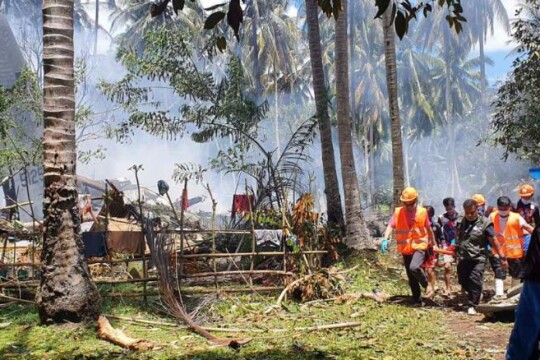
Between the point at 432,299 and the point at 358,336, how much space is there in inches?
96.3

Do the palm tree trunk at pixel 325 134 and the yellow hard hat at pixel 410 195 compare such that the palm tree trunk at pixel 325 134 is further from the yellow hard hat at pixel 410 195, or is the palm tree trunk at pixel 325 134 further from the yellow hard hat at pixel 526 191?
the yellow hard hat at pixel 410 195

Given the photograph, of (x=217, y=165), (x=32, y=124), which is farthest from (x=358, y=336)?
(x=32, y=124)

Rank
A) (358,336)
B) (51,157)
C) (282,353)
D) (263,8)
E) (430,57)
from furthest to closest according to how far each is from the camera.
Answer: (430,57)
(263,8)
(51,157)
(358,336)
(282,353)

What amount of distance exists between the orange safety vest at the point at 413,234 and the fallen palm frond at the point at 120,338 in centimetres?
374

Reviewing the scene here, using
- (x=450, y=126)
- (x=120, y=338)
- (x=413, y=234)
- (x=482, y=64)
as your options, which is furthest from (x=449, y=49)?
(x=120, y=338)

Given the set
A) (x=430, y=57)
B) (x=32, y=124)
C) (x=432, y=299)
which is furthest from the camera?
(x=430, y=57)

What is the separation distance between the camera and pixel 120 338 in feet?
19.4

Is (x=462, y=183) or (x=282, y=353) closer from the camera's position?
(x=282, y=353)

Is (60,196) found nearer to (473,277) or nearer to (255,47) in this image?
(473,277)

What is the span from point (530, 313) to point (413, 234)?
5414 mm

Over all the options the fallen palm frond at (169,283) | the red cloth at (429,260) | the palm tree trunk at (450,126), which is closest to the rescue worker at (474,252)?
the red cloth at (429,260)

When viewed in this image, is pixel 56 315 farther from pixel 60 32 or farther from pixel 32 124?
pixel 32 124

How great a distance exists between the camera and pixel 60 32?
265 inches

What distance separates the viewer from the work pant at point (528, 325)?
8.21 feet
